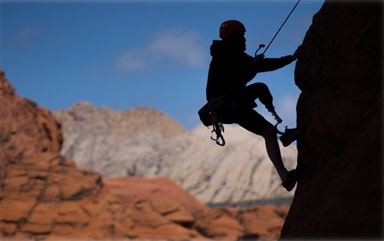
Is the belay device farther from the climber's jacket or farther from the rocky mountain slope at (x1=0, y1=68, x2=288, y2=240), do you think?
the rocky mountain slope at (x1=0, y1=68, x2=288, y2=240)

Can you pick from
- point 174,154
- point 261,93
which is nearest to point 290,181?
point 261,93

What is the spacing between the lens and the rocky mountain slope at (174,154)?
12025 cm

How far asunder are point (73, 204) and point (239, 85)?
34.7m

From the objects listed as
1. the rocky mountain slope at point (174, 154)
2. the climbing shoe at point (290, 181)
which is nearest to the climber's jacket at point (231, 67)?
the climbing shoe at point (290, 181)

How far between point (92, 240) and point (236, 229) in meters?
12.7

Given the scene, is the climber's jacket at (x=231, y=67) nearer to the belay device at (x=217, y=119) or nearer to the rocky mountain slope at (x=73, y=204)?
the belay device at (x=217, y=119)

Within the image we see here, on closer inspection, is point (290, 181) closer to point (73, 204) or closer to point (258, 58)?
point (258, 58)

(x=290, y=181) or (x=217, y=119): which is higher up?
(x=217, y=119)

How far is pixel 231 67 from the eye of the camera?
7.24 metres

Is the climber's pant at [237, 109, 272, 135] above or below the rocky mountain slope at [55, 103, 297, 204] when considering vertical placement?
below

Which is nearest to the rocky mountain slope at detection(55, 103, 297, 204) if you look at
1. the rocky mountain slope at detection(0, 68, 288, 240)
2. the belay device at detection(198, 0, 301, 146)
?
the rocky mountain slope at detection(0, 68, 288, 240)

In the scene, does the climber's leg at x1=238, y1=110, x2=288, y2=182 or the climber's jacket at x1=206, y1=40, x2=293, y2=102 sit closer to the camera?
the climber's jacket at x1=206, y1=40, x2=293, y2=102

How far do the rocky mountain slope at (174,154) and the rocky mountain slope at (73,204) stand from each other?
218 feet

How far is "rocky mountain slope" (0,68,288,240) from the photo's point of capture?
128ft
